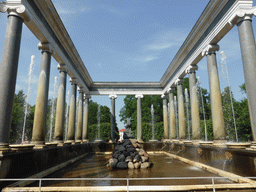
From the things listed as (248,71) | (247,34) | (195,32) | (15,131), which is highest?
(195,32)

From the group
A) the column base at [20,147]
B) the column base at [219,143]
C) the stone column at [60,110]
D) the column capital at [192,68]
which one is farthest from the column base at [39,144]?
the column capital at [192,68]

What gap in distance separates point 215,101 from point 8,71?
17.8m

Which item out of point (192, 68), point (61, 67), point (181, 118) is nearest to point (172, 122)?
→ point (181, 118)

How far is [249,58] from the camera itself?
564 inches

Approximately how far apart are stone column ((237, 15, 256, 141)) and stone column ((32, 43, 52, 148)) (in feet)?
56.1

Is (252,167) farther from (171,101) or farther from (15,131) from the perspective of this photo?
(15,131)

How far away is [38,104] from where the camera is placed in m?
18.0

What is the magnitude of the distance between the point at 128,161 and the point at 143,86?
25648 mm

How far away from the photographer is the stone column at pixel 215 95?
18297 millimetres

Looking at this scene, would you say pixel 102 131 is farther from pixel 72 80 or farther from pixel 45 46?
pixel 45 46

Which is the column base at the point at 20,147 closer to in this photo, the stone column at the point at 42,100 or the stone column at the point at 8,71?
the stone column at the point at 8,71

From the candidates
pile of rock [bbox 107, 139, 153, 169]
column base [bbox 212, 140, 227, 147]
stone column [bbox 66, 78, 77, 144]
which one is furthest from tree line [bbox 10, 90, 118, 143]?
column base [bbox 212, 140, 227, 147]

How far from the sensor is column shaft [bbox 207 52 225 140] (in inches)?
719

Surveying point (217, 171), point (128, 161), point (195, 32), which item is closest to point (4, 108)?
point (128, 161)
